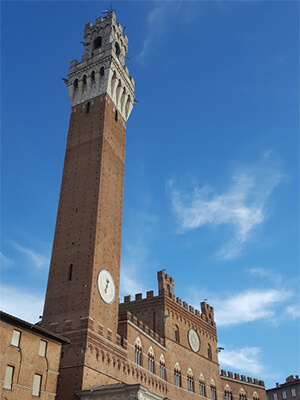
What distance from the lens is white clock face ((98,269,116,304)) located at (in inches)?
1115

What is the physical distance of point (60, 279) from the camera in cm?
2880

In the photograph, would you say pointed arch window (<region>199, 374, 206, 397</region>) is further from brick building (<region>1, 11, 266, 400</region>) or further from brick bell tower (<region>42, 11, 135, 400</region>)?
brick bell tower (<region>42, 11, 135, 400</region>)

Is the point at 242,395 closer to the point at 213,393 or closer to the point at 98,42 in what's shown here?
the point at 213,393

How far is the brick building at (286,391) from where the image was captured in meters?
56.6

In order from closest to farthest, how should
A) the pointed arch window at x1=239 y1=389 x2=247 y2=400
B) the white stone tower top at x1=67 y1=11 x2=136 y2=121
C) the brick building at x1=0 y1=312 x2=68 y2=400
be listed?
the brick building at x1=0 y1=312 x2=68 y2=400 → the white stone tower top at x1=67 y1=11 x2=136 y2=121 → the pointed arch window at x1=239 y1=389 x2=247 y2=400

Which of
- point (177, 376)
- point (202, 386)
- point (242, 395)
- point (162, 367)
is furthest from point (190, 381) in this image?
point (242, 395)

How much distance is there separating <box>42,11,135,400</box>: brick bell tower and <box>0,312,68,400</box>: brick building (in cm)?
246

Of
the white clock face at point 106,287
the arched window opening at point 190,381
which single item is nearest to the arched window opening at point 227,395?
the arched window opening at point 190,381

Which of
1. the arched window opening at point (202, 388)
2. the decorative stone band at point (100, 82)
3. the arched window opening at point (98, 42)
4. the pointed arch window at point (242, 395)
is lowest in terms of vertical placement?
the arched window opening at point (202, 388)

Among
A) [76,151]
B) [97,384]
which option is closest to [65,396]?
[97,384]

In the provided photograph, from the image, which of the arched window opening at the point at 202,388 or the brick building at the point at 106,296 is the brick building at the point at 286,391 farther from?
the arched window opening at the point at 202,388

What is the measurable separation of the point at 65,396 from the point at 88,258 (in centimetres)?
839

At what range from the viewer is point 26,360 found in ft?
68.7

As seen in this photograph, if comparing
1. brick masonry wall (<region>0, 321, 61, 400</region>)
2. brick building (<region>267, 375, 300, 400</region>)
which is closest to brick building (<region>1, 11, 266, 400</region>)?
brick masonry wall (<region>0, 321, 61, 400</region>)
